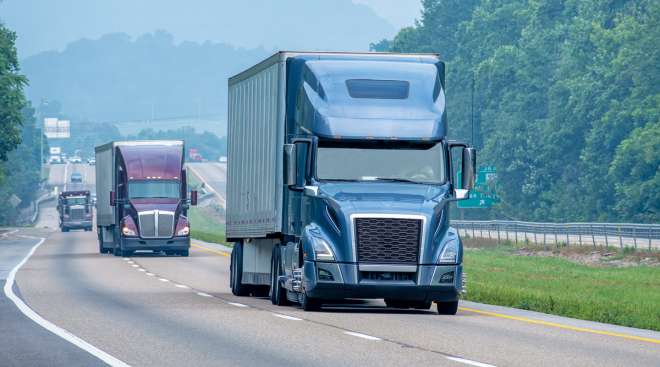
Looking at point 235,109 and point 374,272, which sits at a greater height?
point 235,109

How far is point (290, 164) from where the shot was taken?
24.9m

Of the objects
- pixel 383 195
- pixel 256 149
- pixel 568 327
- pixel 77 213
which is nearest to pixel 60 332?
pixel 383 195

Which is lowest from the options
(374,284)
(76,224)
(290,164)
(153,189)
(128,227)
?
(76,224)

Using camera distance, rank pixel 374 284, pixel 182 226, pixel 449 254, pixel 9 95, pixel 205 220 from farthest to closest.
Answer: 1. pixel 205 220
2. pixel 9 95
3. pixel 182 226
4. pixel 449 254
5. pixel 374 284

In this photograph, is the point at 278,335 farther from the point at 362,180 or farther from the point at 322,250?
the point at 362,180

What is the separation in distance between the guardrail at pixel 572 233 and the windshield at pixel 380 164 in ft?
111

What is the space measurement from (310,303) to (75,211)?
3602 inches

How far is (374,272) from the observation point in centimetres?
2409

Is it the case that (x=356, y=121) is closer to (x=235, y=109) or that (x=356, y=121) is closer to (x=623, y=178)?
(x=235, y=109)

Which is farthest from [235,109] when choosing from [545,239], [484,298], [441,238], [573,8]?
[573,8]

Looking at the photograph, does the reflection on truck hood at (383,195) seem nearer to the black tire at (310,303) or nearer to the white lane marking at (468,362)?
the black tire at (310,303)

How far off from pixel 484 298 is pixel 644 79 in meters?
Answer: 61.7

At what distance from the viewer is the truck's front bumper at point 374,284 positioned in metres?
24.0

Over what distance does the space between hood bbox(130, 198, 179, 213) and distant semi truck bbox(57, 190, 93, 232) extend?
59616mm
